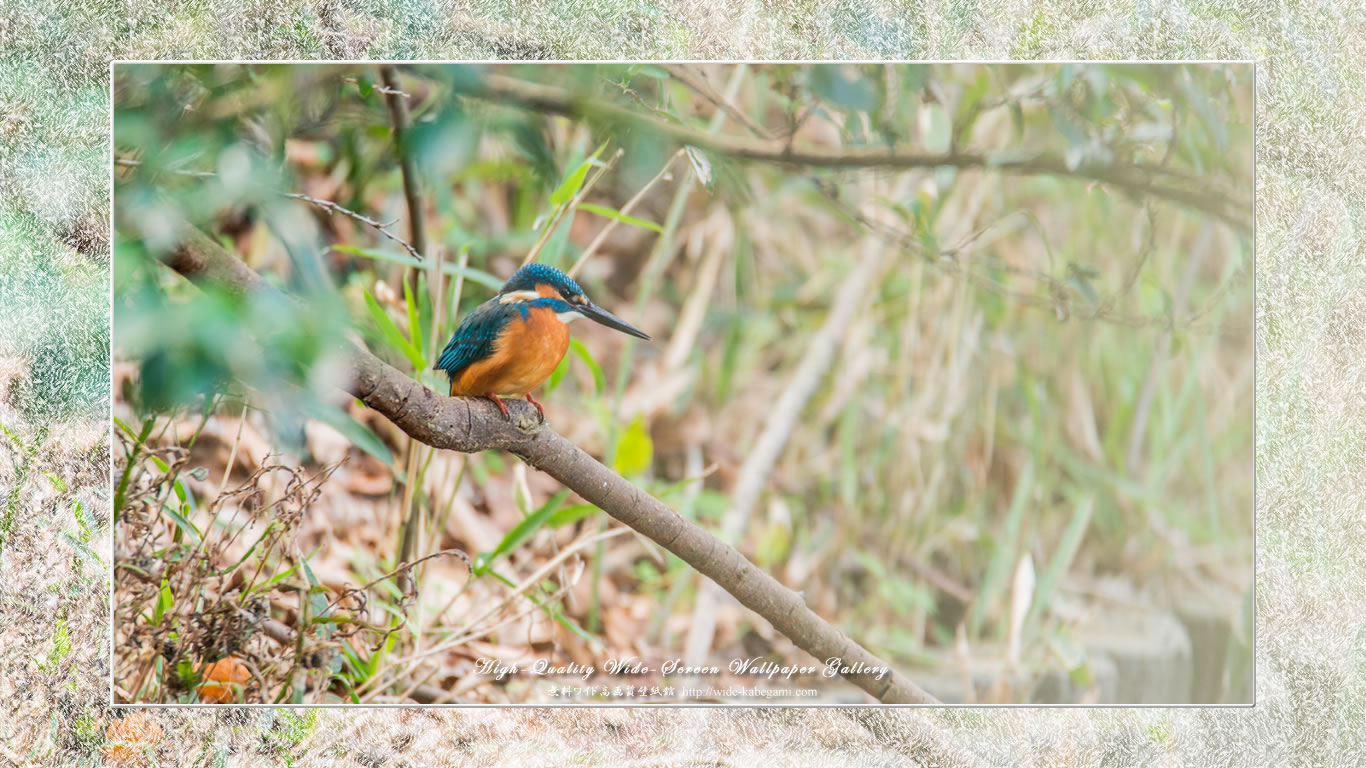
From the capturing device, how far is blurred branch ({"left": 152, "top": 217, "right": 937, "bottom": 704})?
A: 1.21 metres

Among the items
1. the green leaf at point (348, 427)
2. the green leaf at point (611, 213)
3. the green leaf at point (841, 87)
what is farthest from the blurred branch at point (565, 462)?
the green leaf at point (841, 87)

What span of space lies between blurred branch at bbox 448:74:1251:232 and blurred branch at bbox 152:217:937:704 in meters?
0.51

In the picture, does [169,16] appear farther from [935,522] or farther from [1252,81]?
[1252,81]

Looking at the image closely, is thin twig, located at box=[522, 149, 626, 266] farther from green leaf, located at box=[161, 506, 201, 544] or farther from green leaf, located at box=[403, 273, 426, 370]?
green leaf, located at box=[161, 506, 201, 544]

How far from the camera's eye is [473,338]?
1.40m

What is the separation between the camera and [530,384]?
4.50ft

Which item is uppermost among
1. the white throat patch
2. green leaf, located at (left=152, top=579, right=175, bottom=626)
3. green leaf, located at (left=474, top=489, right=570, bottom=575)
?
the white throat patch

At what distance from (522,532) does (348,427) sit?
13.4 inches

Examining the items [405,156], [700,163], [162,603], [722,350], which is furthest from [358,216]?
[722,350]

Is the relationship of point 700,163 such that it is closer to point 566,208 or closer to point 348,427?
point 566,208

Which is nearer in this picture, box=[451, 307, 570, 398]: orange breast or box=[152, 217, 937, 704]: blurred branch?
box=[152, 217, 937, 704]: blurred branch

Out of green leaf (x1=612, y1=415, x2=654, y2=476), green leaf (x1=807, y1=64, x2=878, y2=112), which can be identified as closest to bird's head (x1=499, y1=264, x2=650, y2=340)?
green leaf (x1=612, y1=415, x2=654, y2=476)

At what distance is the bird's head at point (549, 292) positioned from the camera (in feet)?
4.68

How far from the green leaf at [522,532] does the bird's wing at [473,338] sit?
296 mm
